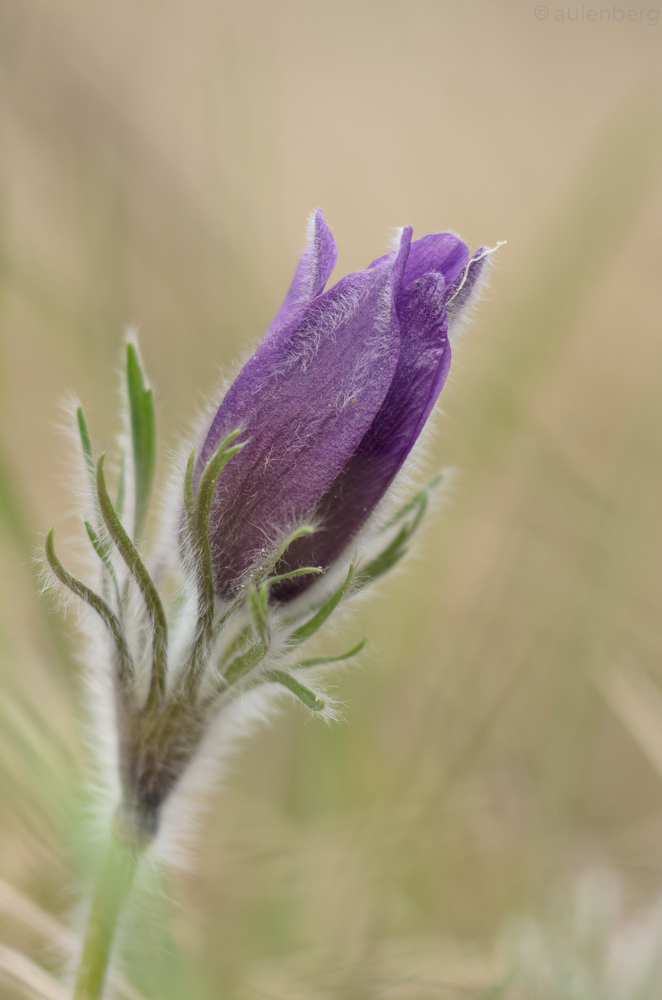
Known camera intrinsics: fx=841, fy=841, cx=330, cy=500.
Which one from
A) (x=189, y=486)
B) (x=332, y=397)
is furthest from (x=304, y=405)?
(x=189, y=486)

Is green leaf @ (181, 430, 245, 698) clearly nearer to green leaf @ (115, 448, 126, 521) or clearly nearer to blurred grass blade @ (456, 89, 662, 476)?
green leaf @ (115, 448, 126, 521)

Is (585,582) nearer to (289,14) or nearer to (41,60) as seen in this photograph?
(41,60)

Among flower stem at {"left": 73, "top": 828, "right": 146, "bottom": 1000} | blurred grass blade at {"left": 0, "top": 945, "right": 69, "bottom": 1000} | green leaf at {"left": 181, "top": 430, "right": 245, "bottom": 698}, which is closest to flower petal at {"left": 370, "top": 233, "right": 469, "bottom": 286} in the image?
green leaf at {"left": 181, "top": 430, "right": 245, "bottom": 698}

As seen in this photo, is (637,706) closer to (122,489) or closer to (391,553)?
(391,553)

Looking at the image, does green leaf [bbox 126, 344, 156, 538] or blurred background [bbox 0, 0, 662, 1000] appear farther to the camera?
blurred background [bbox 0, 0, 662, 1000]

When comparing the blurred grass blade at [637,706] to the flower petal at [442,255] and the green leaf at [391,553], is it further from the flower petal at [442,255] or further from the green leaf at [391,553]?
the flower petal at [442,255]

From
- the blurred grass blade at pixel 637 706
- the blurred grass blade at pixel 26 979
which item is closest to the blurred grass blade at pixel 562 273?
the blurred grass blade at pixel 637 706
